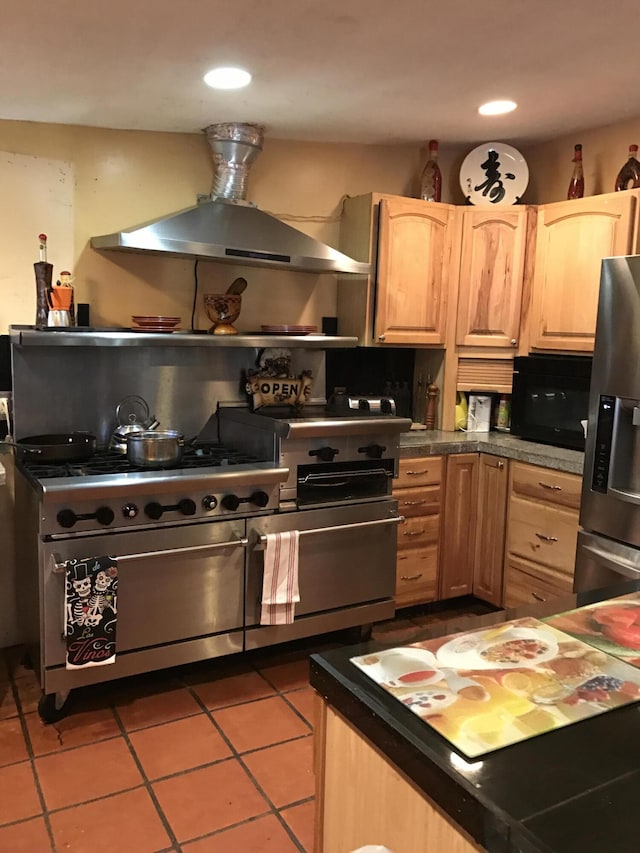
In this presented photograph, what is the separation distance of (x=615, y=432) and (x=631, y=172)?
1314mm

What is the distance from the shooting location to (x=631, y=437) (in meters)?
2.68

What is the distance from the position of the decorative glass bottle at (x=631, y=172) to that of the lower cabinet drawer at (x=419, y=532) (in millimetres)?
1762

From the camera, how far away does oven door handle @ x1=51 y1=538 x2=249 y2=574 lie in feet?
8.01

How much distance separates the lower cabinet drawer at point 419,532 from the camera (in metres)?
3.43

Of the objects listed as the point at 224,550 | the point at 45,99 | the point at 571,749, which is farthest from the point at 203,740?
the point at 45,99

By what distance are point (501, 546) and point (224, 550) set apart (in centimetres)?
146

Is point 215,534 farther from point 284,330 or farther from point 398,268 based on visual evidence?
point 398,268

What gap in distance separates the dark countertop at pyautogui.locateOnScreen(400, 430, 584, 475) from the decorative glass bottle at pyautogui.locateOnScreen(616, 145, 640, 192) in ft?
4.03

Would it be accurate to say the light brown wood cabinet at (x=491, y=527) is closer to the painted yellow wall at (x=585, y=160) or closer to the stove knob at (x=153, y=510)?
the painted yellow wall at (x=585, y=160)

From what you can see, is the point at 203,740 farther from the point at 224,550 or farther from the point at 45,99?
the point at 45,99

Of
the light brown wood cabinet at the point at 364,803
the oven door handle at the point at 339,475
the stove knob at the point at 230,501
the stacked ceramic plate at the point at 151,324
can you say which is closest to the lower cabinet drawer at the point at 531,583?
the oven door handle at the point at 339,475

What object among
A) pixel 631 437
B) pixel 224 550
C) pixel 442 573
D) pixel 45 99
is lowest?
pixel 442 573

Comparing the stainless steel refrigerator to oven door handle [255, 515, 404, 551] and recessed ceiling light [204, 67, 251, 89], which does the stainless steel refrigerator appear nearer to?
oven door handle [255, 515, 404, 551]

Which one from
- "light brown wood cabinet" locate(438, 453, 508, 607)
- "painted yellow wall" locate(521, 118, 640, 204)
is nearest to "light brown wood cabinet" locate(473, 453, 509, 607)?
"light brown wood cabinet" locate(438, 453, 508, 607)
